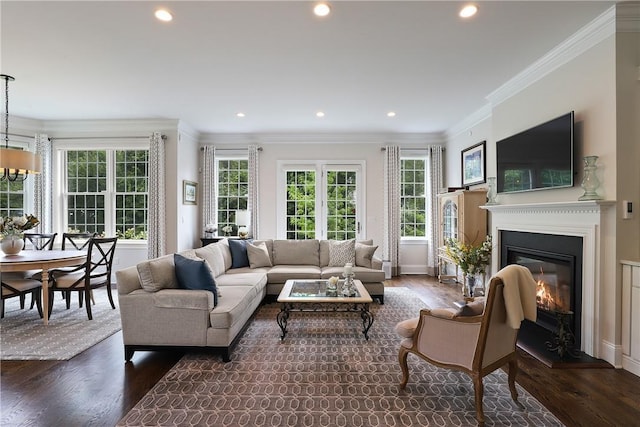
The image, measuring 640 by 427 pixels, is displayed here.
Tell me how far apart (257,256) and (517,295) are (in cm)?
375

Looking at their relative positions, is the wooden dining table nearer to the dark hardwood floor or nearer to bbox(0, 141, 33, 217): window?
the dark hardwood floor

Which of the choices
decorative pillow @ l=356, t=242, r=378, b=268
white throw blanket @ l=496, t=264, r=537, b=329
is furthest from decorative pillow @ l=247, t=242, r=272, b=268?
white throw blanket @ l=496, t=264, r=537, b=329

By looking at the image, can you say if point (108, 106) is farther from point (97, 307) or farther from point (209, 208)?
point (97, 307)

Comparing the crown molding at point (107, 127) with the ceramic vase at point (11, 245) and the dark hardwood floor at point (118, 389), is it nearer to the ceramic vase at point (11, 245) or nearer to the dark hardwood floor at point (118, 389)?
the ceramic vase at point (11, 245)

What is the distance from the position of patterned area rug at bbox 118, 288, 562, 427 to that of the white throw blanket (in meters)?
0.68

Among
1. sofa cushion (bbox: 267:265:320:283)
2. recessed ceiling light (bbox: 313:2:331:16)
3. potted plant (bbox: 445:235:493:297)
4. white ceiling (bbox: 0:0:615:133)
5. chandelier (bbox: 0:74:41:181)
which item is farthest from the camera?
sofa cushion (bbox: 267:265:320:283)

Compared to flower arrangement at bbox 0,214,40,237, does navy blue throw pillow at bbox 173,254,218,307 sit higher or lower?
lower

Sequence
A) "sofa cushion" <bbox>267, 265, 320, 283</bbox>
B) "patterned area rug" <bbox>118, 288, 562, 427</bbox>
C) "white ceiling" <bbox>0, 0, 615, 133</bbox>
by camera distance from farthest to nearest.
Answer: "sofa cushion" <bbox>267, 265, 320, 283</bbox> → "white ceiling" <bbox>0, 0, 615, 133</bbox> → "patterned area rug" <bbox>118, 288, 562, 427</bbox>

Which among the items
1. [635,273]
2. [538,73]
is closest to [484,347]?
[635,273]

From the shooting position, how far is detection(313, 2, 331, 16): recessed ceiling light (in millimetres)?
2498

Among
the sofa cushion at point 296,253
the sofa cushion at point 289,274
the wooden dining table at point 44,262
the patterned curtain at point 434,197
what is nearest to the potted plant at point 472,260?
the patterned curtain at point 434,197

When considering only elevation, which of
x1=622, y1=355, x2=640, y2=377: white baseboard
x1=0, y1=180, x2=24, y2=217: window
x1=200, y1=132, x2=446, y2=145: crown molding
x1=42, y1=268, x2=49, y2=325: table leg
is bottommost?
x1=622, y1=355, x2=640, y2=377: white baseboard

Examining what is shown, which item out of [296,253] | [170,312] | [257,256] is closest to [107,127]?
[257,256]

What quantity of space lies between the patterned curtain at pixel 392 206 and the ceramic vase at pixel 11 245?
578 centimetres
